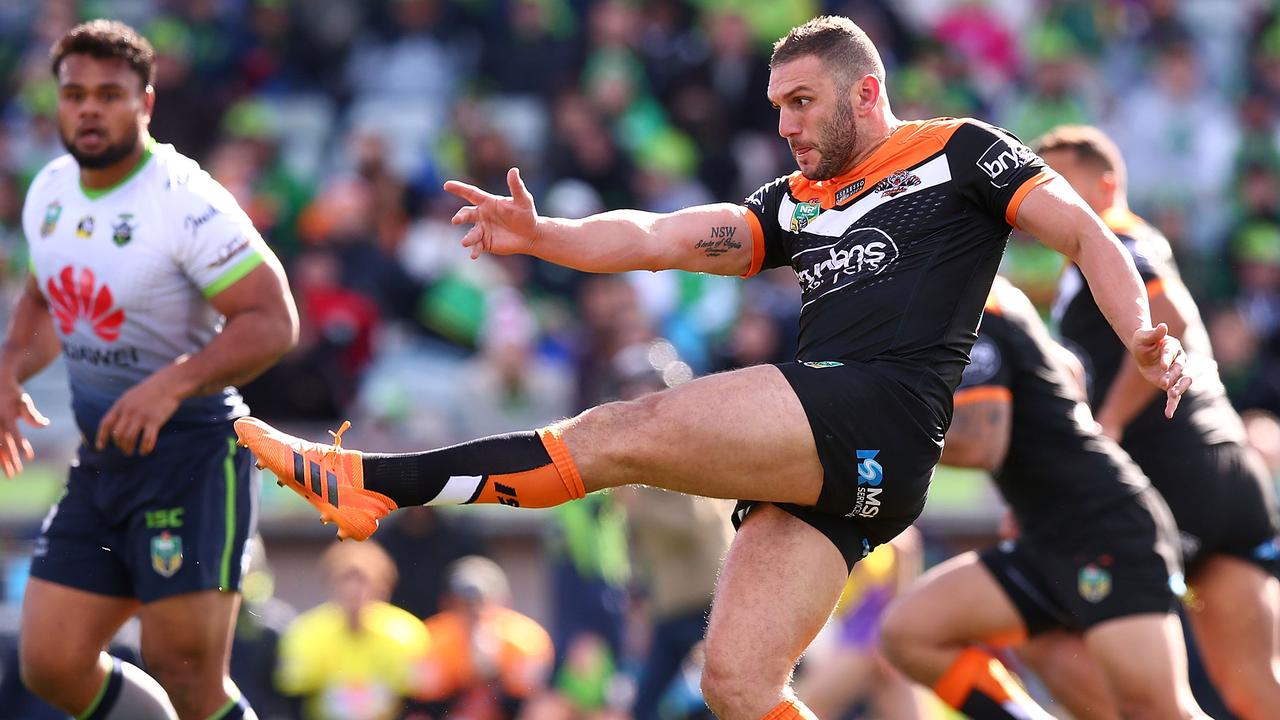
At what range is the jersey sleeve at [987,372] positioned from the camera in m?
7.04

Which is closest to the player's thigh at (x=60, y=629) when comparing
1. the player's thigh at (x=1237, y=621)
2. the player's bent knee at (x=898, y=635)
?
the player's bent knee at (x=898, y=635)

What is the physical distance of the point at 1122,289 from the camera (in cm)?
548

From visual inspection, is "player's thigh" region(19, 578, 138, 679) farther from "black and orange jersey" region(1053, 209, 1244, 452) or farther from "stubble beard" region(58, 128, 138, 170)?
"black and orange jersey" region(1053, 209, 1244, 452)

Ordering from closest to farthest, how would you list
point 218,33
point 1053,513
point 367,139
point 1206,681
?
point 1053,513
point 1206,681
point 367,139
point 218,33

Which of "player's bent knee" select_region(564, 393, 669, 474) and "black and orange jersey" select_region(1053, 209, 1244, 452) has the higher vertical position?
"player's bent knee" select_region(564, 393, 669, 474)

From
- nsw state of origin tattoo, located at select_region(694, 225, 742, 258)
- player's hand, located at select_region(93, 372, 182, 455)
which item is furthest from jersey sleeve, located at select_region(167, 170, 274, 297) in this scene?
nsw state of origin tattoo, located at select_region(694, 225, 742, 258)

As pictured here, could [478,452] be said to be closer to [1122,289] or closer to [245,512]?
[245,512]

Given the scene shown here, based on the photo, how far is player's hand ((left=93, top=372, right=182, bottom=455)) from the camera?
20.5ft

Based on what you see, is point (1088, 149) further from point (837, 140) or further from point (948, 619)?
point (948, 619)

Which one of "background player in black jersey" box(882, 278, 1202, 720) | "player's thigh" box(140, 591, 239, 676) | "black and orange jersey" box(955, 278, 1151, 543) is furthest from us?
"black and orange jersey" box(955, 278, 1151, 543)

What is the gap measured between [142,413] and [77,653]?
3.34ft

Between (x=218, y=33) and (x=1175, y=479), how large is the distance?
11.6 metres

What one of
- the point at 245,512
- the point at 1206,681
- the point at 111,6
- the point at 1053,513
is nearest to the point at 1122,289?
the point at 1053,513

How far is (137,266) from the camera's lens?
6.55 metres
